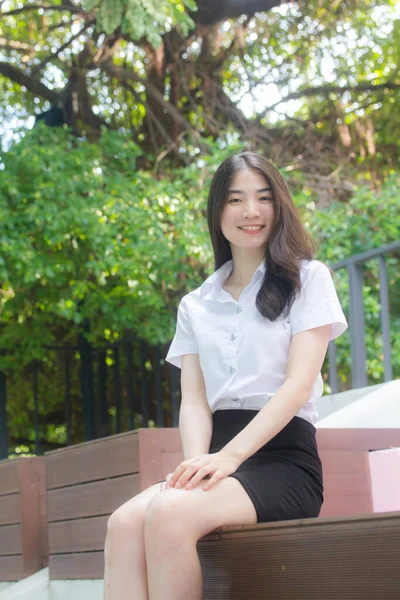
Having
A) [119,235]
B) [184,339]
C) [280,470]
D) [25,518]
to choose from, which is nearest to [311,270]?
[184,339]

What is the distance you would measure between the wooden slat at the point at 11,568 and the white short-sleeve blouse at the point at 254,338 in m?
Result: 1.85

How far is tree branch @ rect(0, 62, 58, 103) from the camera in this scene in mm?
7351

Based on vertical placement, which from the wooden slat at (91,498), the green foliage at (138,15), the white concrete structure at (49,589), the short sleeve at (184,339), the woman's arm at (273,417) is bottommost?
the white concrete structure at (49,589)

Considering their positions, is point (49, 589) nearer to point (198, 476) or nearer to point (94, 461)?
point (94, 461)

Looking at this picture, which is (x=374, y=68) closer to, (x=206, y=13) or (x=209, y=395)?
(x=206, y=13)

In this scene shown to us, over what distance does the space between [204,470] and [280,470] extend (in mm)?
184

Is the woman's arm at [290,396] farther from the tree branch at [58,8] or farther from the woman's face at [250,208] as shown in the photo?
the tree branch at [58,8]

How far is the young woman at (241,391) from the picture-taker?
1700 millimetres

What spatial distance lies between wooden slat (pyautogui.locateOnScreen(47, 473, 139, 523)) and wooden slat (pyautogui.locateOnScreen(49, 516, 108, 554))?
0.07 feet

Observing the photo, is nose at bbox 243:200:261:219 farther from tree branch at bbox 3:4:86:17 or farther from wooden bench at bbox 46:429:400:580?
tree branch at bbox 3:4:86:17

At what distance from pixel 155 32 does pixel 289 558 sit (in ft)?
14.6

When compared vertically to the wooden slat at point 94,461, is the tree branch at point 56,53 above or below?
above

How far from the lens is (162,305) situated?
6.06 m

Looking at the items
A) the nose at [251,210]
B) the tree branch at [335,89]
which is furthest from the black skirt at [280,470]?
the tree branch at [335,89]
